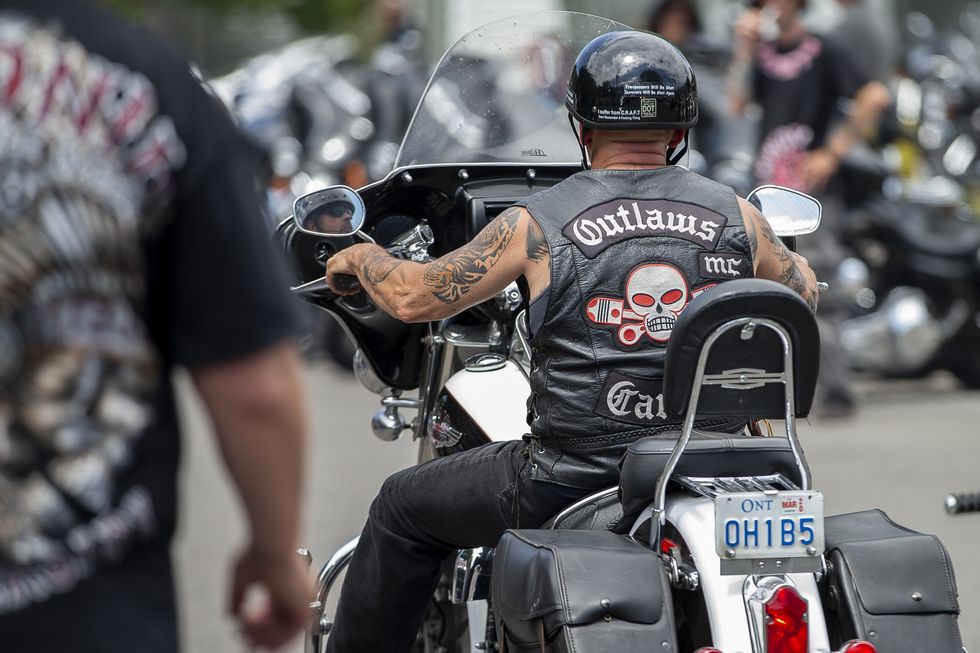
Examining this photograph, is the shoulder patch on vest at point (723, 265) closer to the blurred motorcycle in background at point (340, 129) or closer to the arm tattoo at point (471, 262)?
the arm tattoo at point (471, 262)

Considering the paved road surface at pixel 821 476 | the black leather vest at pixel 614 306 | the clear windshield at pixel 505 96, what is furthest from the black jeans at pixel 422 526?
the paved road surface at pixel 821 476

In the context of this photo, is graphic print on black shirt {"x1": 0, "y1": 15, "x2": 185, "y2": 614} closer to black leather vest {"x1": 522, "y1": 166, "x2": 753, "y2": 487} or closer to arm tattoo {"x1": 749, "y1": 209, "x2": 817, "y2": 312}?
black leather vest {"x1": 522, "y1": 166, "x2": 753, "y2": 487}

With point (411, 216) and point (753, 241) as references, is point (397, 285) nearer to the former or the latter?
point (411, 216)

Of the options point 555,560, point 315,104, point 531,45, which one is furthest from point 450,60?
point 315,104

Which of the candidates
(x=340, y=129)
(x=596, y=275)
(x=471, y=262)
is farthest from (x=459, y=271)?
(x=340, y=129)

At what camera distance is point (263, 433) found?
6.53 ft

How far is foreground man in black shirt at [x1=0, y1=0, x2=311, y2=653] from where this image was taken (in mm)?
1876

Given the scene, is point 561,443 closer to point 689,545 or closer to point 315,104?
point 689,545

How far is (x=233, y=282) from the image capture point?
1.98 m

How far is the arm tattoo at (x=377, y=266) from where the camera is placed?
343cm

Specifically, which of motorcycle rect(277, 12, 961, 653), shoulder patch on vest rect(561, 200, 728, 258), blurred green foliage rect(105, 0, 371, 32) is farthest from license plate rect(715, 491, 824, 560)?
blurred green foliage rect(105, 0, 371, 32)

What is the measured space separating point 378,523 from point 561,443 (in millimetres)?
626

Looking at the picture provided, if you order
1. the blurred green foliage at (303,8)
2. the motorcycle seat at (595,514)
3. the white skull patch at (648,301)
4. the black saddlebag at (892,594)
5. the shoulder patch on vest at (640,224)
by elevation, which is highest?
the shoulder patch on vest at (640,224)

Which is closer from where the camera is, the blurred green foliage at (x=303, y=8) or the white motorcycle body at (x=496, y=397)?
the white motorcycle body at (x=496, y=397)
